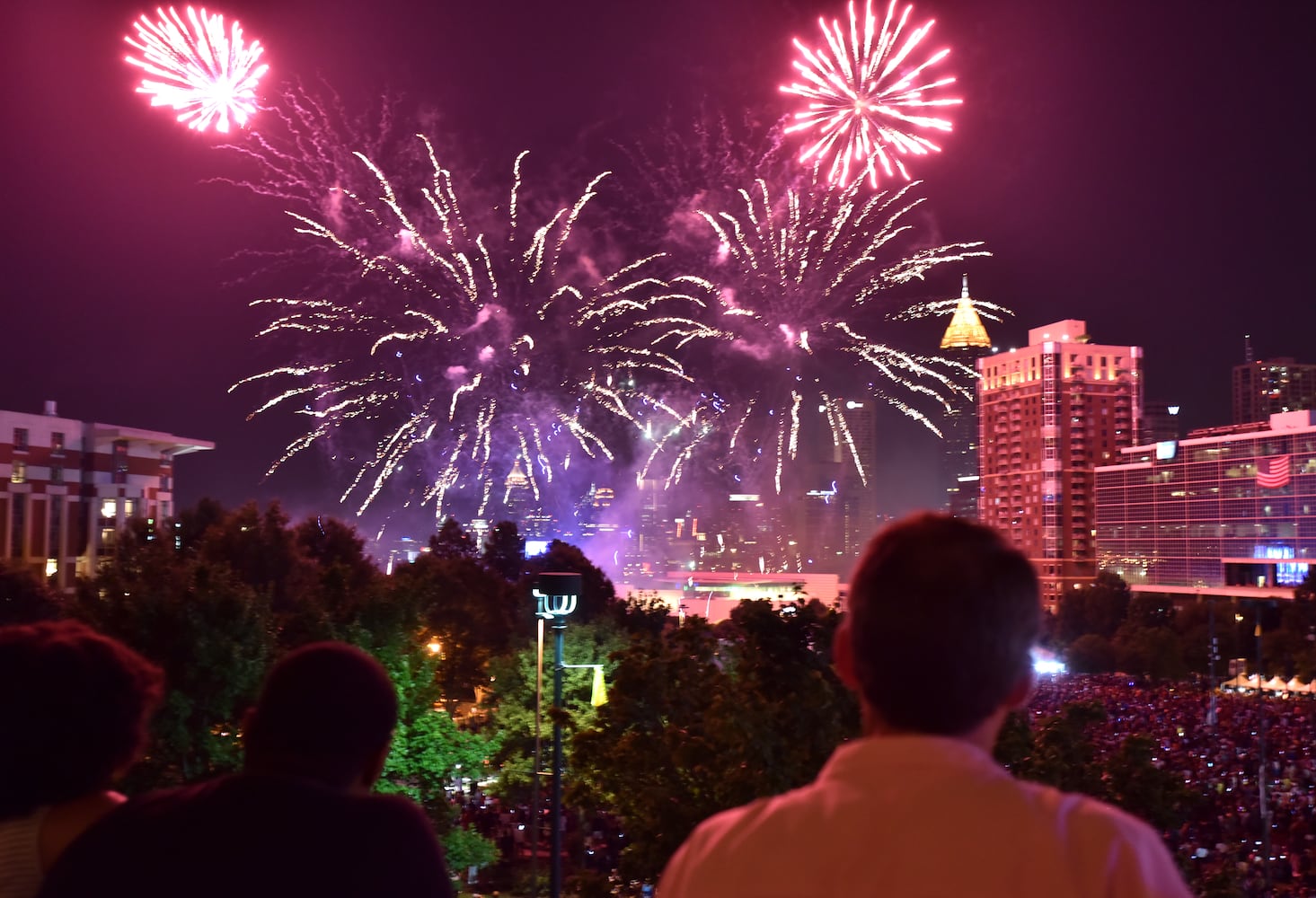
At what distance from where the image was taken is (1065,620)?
77.0m

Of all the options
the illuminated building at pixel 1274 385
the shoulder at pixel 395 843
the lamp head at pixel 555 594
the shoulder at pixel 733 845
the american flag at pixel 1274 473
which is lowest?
the lamp head at pixel 555 594

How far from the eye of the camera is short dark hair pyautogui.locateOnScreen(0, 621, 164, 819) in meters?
2.80

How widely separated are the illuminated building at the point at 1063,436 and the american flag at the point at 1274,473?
24.2 metres

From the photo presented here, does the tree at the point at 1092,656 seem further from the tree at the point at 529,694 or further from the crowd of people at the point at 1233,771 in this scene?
the tree at the point at 529,694

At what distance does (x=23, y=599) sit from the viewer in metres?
26.7

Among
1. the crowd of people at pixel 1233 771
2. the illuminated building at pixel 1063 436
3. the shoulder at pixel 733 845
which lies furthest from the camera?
the illuminated building at pixel 1063 436

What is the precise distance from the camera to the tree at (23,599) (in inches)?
1013

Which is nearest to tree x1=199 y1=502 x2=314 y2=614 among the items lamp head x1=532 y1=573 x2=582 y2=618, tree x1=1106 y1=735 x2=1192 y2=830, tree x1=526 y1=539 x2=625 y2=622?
tree x1=526 y1=539 x2=625 y2=622

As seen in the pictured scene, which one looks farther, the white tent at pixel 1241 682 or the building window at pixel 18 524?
the white tent at pixel 1241 682

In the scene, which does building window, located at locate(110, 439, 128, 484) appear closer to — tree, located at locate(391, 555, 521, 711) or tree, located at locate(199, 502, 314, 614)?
tree, located at locate(391, 555, 521, 711)

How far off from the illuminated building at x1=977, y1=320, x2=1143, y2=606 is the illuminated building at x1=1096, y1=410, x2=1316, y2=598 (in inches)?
131

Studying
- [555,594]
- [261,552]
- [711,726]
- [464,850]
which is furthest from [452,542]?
[711,726]

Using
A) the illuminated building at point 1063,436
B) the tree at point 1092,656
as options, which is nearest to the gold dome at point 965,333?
the illuminated building at point 1063,436

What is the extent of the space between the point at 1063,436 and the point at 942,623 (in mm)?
115164
